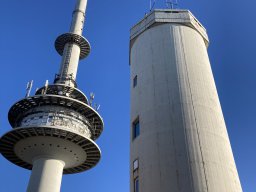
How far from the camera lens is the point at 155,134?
89.2 feet

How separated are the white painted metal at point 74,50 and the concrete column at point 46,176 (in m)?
13.7

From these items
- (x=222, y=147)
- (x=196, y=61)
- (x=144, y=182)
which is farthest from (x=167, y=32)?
(x=144, y=182)

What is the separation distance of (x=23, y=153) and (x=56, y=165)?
5.63 metres

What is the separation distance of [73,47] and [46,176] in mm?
25339

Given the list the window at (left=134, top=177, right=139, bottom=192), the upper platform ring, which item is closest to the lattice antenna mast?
the upper platform ring

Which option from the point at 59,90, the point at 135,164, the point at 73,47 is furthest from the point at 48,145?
the point at 73,47

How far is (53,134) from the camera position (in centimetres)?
3338

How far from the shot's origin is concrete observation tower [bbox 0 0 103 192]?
3278cm

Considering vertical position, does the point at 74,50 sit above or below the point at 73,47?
below

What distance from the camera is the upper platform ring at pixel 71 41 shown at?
50625 mm

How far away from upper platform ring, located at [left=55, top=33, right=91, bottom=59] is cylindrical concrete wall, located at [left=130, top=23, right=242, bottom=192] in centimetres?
1740

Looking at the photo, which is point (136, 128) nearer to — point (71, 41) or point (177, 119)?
point (177, 119)

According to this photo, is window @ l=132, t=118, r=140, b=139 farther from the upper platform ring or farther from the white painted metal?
the upper platform ring

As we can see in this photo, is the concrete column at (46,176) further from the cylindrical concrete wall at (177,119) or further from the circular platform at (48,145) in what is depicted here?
the cylindrical concrete wall at (177,119)
